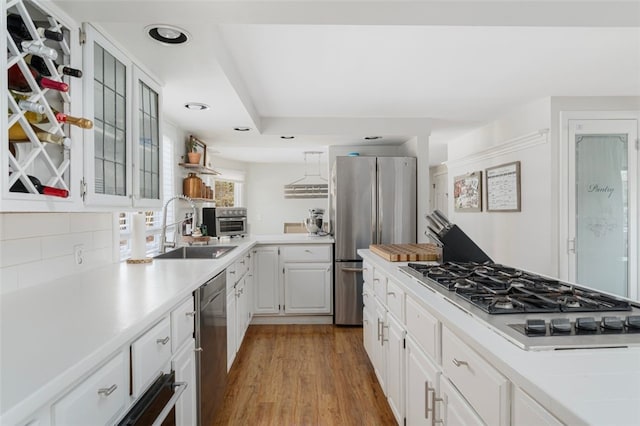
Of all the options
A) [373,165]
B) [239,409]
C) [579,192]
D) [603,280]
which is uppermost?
[373,165]

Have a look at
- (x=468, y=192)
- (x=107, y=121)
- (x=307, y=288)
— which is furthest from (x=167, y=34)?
(x=468, y=192)

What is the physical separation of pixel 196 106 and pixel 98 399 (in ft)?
7.92

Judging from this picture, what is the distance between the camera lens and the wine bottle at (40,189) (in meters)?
1.11

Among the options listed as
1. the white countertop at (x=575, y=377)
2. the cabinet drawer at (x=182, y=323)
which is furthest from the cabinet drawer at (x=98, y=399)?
the white countertop at (x=575, y=377)

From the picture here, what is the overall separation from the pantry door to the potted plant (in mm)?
3728

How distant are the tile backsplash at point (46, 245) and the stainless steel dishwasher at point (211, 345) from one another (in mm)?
656

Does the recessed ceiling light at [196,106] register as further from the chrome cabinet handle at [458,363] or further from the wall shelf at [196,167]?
the chrome cabinet handle at [458,363]

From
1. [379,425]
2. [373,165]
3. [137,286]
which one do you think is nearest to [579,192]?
[373,165]

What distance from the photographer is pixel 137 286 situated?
5.12 feet

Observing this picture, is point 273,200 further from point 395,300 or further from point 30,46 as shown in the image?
point 30,46

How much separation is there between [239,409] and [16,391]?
180 cm

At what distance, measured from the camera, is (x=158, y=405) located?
1.20 m

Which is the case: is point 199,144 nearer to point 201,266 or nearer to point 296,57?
point 296,57

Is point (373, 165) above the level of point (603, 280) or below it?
above
